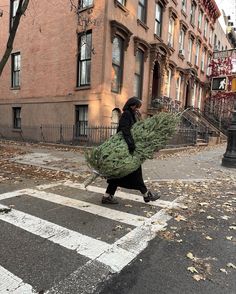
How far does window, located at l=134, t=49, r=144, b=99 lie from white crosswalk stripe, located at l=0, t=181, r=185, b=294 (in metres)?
11.9

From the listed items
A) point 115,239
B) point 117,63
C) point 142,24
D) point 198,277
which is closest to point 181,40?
point 142,24

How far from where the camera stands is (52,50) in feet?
54.0

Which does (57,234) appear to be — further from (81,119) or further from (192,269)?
(81,119)

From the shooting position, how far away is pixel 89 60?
1480 cm

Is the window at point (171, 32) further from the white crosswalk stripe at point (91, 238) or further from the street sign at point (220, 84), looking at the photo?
the white crosswalk stripe at point (91, 238)

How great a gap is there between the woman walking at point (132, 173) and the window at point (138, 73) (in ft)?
→ 38.8

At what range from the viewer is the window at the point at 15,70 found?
19078mm

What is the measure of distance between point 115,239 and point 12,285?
1.50 m

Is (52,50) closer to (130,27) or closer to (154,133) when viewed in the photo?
(130,27)

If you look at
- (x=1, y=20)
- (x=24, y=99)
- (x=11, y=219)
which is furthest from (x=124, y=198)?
(x=1, y=20)

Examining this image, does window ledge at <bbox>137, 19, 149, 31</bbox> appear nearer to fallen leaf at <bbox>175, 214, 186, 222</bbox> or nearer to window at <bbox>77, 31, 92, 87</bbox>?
window at <bbox>77, 31, 92, 87</bbox>

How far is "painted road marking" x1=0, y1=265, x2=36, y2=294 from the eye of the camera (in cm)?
280

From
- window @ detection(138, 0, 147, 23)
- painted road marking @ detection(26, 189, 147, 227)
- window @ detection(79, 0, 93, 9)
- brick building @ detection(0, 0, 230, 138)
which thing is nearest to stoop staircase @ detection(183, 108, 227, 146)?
brick building @ detection(0, 0, 230, 138)

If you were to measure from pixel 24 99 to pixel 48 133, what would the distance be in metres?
3.17
